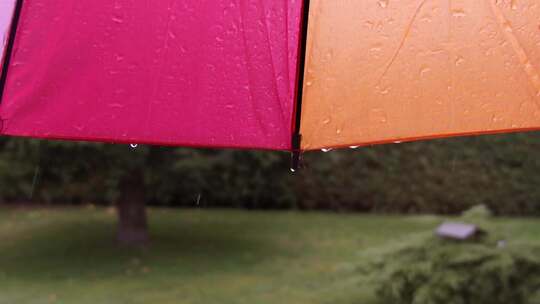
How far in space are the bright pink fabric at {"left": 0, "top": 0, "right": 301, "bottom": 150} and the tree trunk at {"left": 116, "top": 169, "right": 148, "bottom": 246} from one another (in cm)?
598

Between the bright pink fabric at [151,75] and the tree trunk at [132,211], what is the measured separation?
5.98m

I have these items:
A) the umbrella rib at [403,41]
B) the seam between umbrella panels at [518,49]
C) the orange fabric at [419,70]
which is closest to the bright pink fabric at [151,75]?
the orange fabric at [419,70]

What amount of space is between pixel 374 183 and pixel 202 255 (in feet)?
11.1

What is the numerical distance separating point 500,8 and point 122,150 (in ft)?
17.4

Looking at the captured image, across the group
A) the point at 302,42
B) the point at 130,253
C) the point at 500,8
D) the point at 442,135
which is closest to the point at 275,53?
the point at 302,42

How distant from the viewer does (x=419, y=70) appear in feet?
6.47

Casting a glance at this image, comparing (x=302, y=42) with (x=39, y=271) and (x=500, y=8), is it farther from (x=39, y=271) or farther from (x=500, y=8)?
(x=39, y=271)

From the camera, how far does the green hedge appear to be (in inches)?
368

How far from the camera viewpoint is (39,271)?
7.24 meters

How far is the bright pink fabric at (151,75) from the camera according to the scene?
1915 mm

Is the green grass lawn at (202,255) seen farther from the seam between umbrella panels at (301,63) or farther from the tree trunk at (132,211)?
the seam between umbrella panels at (301,63)

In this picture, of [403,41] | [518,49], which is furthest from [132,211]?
[518,49]

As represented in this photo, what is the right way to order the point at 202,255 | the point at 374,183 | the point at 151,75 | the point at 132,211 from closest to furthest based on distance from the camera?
the point at 151,75 < the point at 202,255 < the point at 132,211 < the point at 374,183

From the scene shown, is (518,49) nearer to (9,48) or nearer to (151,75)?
(151,75)
